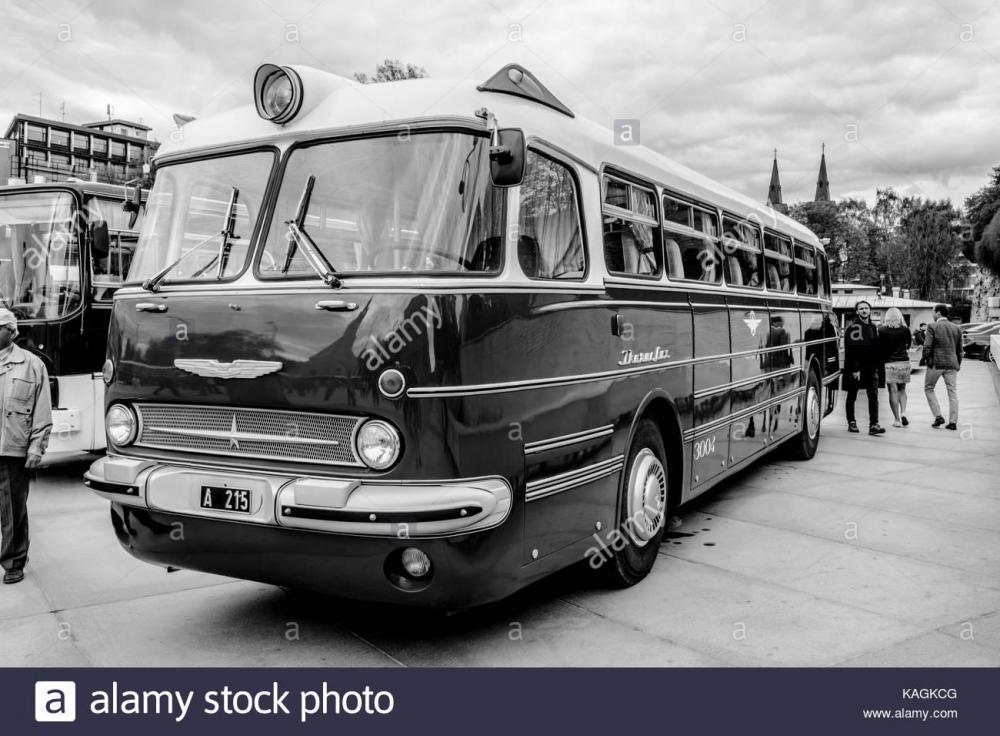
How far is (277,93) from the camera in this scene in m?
4.72

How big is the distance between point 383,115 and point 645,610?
10.5ft

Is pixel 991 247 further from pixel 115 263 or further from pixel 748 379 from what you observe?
pixel 115 263

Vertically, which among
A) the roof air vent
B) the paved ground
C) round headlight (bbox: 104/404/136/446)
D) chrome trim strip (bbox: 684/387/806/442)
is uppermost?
the roof air vent

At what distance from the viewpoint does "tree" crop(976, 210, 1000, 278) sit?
48438 millimetres

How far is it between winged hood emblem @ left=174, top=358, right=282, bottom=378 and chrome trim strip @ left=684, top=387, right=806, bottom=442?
134 inches

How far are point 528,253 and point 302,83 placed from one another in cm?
148

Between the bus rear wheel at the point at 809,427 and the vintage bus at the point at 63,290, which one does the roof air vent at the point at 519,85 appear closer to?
the vintage bus at the point at 63,290

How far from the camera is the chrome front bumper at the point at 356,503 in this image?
395 centimetres

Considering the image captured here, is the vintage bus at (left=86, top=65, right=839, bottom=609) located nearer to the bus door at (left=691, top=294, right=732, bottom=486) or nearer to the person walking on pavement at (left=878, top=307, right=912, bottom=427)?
the bus door at (left=691, top=294, right=732, bottom=486)

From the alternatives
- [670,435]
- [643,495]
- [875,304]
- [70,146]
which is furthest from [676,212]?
[70,146]

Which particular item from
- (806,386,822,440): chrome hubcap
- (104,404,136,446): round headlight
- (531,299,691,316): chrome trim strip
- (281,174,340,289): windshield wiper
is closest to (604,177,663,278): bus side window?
(531,299,691,316): chrome trim strip

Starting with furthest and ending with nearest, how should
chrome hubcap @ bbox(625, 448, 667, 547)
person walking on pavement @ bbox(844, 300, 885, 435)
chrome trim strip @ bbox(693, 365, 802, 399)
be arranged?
person walking on pavement @ bbox(844, 300, 885, 435) < chrome trim strip @ bbox(693, 365, 802, 399) < chrome hubcap @ bbox(625, 448, 667, 547)

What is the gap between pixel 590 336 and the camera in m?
5.07

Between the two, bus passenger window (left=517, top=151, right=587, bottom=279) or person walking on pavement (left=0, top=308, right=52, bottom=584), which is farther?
person walking on pavement (left=0, top=308, right=52, bottom=584)
